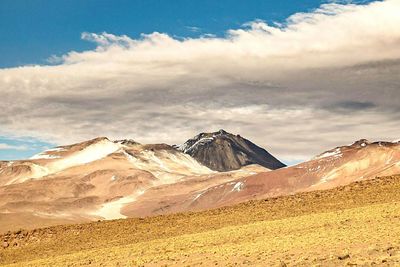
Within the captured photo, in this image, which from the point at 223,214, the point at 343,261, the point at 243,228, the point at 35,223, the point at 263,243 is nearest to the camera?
the point at 343,261

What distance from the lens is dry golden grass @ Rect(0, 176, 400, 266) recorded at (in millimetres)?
31672

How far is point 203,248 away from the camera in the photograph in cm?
4016

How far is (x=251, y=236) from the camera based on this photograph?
4294 cm

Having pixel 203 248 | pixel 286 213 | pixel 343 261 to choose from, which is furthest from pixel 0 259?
pixel 343 261

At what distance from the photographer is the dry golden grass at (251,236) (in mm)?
31672

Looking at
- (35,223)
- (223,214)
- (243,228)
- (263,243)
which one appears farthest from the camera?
(35,223)

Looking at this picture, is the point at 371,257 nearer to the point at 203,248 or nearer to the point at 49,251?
the point at 203,248

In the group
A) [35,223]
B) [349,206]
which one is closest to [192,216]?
[349,206]

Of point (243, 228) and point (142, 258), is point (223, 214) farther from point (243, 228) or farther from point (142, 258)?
point (142, 258)

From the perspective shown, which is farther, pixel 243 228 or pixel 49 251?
pixel 49 251

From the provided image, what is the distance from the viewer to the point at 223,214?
5662cm

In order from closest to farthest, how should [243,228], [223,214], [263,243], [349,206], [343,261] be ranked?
1. [343,261]
2. [263,243]
3. [243,228]
4. [349,206]
5. [223,214]

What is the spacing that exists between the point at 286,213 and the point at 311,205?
121 inches

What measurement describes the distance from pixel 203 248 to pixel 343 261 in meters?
14.5
